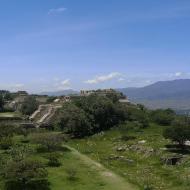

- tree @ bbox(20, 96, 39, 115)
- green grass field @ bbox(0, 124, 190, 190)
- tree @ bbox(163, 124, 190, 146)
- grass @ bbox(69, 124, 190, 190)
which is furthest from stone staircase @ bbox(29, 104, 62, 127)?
tree @ bbox(163, 124, 190, 146)

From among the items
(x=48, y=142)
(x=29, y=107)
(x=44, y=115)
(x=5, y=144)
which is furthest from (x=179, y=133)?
(x=29, y=107)

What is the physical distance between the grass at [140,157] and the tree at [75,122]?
13.0ft

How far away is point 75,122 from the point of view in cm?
9700

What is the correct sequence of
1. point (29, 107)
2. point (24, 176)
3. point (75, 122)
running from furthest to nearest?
point (29, 107) < point (75, 122) < point (24, 176)

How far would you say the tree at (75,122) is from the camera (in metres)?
97.3

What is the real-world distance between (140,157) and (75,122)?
28354 millimetres

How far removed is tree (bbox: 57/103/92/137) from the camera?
9731 cm

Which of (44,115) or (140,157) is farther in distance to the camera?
(44,115)

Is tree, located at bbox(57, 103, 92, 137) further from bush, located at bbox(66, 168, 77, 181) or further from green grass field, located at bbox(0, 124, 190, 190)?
bush, located at bbox(66, 168, 77, 181)

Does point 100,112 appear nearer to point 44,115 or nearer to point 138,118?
point 138,118

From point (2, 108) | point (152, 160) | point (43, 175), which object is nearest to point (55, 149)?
point (152, 160)

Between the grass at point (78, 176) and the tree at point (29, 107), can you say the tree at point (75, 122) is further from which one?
the tree at point (29, 107)

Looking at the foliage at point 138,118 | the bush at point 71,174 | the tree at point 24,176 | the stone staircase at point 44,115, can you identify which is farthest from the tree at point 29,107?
the tree at point 24,176

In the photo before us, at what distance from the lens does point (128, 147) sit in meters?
79.0
